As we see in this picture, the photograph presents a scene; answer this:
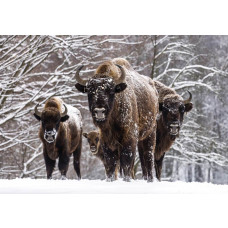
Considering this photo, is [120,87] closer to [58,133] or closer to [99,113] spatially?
[99,113]

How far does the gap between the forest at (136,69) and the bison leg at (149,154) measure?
5.59ft

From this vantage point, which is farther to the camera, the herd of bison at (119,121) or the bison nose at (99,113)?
the herd of bison at (119,121)

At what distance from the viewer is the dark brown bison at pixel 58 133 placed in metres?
10.1

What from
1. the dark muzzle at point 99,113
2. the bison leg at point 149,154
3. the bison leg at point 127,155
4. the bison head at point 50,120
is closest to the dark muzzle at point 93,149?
the bison head at point 50,120

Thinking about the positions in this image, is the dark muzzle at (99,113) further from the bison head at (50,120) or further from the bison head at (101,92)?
the bison head at (50,120)

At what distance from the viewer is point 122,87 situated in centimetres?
820

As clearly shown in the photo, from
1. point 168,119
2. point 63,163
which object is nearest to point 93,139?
point 63,163

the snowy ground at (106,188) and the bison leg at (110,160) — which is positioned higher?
the bison leg at (110,160)

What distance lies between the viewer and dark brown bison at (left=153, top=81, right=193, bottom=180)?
10023 millimetres

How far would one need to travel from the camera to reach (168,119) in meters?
10.1

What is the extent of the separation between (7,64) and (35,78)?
924 mm

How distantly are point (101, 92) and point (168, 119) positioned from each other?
99.4 inches

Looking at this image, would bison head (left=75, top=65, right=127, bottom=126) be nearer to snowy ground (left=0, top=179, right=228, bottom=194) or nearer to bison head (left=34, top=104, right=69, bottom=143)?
snowy ground (left=0, top=179, right=228, bottom=194)
